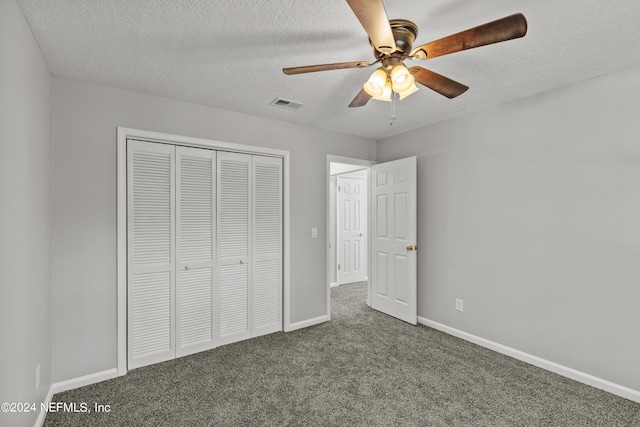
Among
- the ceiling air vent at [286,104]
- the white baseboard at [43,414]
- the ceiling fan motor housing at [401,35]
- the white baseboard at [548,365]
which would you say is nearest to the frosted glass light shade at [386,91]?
the ceiling fan motor housing at [401,35]

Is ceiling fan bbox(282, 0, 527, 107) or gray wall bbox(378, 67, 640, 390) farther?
gray wall bbox(378, 67, 640, 390)

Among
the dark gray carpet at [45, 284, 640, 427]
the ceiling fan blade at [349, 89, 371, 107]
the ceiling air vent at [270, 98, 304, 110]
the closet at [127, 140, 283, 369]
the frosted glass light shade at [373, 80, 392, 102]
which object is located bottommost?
the dark gray carpet at [45, 284, 640, 427]

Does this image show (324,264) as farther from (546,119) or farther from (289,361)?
(546,119)

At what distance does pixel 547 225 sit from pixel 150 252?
348 cm

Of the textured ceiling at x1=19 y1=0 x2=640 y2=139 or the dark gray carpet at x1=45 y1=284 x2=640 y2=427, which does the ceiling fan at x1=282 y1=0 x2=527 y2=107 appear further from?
the dark gray carpet at x1=45 y1=284 x2=640 y2=427

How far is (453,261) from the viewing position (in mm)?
3402

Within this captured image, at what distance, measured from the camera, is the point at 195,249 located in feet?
9.75

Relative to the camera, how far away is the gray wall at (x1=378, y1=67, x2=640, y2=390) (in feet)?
7.46

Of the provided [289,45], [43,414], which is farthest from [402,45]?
[43,414]

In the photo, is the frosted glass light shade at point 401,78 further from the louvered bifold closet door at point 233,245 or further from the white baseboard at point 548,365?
the white baseboard at point 548,365

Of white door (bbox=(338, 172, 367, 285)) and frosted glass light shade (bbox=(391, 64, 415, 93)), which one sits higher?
frosted glass light shade (bbox=(391, 64, 415, 93))

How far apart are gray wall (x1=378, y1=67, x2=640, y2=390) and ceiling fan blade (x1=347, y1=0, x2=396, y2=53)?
198 centimetres

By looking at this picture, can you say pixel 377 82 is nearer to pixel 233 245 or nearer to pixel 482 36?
pixel 482 36

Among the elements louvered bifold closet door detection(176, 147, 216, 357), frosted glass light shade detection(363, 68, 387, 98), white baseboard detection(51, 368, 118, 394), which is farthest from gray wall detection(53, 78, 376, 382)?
frosted glass light shade detection(363, 68, 387, 98)
